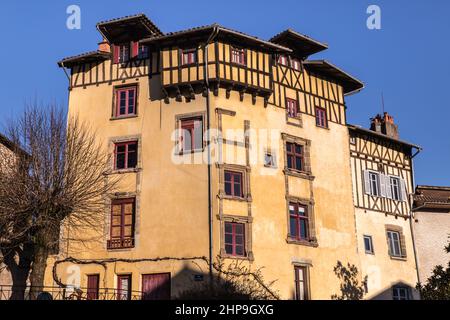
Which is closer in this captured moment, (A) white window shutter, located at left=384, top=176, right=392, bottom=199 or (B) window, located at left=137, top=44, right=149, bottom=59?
(B) window, located at left=137, top=44, right=149, bottom=59

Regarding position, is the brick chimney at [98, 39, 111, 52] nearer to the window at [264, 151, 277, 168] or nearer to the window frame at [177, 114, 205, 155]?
the window frame at [177, 114, 205, 155]

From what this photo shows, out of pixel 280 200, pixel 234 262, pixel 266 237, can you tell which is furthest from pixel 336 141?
pixel 234 262

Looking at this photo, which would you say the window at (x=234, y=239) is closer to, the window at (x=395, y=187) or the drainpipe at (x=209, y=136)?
the drainpipe at (x=209, y=136)

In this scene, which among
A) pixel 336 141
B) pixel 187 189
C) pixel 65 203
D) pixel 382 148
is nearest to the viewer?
pixel 65 203

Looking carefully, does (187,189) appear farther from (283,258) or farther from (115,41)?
(115,41)

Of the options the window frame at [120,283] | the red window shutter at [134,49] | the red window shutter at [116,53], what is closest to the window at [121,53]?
the red window shutter at [116,53]

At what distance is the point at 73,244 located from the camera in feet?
74.4

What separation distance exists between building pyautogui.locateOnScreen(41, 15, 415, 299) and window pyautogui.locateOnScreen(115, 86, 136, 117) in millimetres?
45

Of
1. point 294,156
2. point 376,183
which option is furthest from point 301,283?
point 376,183

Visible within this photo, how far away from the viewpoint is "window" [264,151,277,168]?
2311 cm

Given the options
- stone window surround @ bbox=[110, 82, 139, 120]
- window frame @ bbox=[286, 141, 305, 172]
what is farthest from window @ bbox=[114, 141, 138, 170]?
window frame @ bbox=[286, 141, 305, 172]

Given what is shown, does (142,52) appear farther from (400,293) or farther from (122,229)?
(400,293)

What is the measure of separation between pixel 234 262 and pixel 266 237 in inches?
68.7

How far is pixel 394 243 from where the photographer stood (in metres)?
27.6
